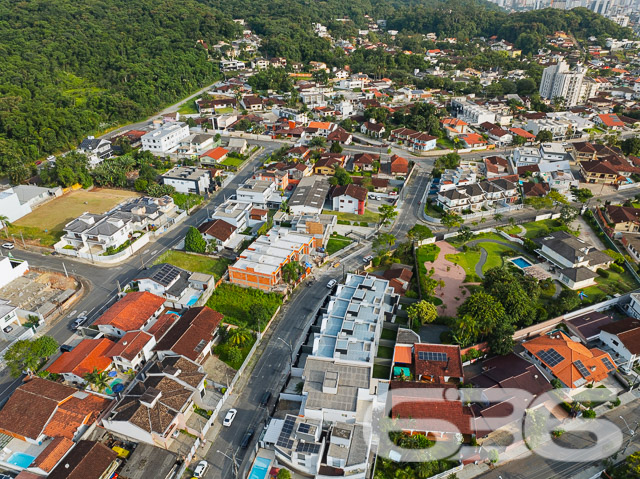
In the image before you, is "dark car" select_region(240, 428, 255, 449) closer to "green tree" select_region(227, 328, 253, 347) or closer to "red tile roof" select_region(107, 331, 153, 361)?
"green tree" select_region(227, 328, 253, 347)

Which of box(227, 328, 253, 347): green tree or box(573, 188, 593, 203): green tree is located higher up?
box(227, 328, 253, 347): green tree

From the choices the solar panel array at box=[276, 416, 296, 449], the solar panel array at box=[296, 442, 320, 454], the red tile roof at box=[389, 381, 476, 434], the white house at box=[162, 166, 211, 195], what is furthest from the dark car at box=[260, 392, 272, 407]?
the white house at box=[162, 166, 211, 195]

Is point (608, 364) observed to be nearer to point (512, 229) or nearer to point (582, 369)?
point (582, 369)

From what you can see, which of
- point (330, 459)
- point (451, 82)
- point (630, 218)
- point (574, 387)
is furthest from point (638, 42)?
point (330, 459)

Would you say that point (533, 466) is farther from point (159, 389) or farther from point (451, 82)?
point (451, 82)

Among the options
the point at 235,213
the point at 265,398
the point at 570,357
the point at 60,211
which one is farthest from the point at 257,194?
the point at 570,357

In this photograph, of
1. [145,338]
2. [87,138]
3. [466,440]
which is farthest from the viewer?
[87,138]
